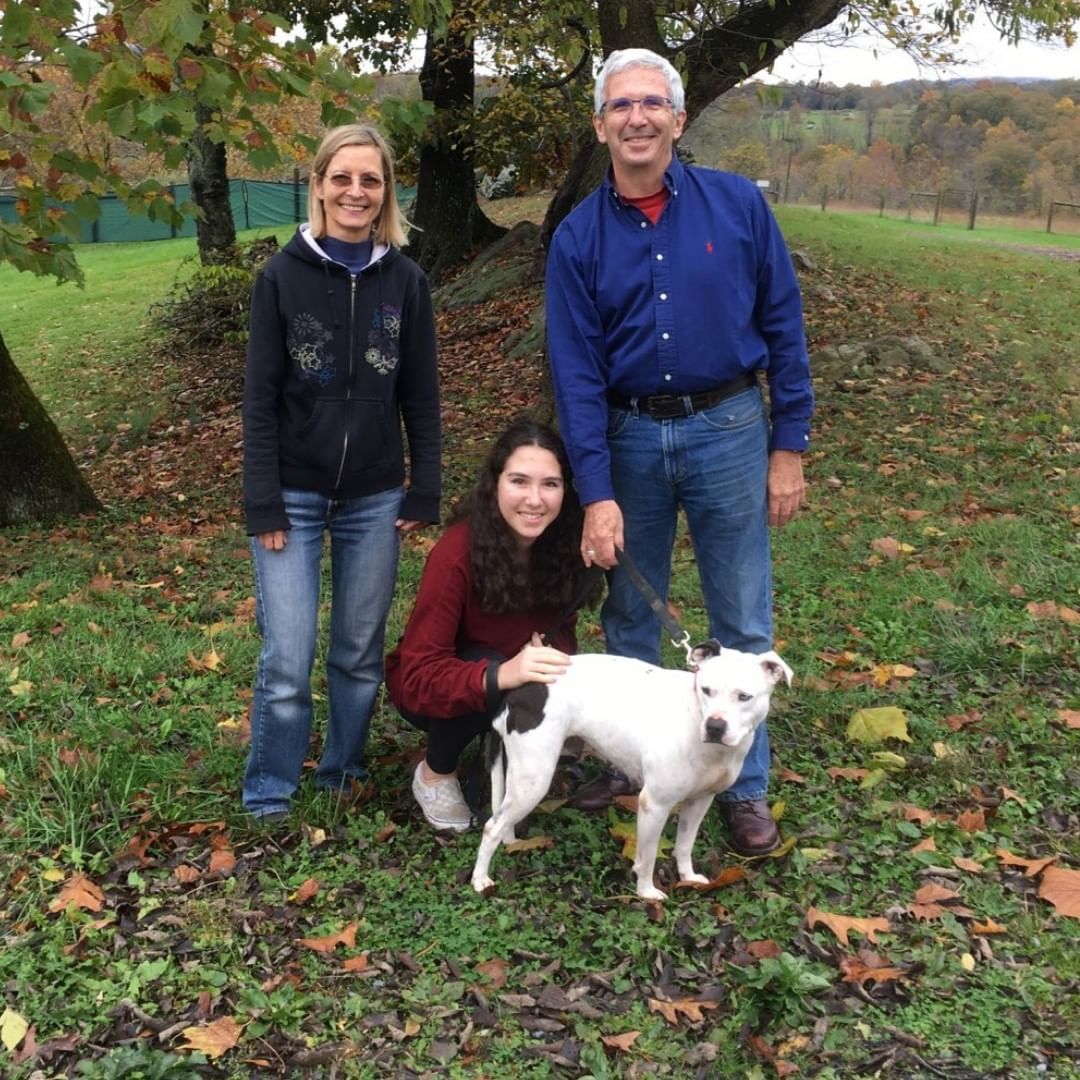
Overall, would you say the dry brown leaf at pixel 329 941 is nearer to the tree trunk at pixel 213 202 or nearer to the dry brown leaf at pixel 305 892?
the dry brown leaf at pixel 305 892

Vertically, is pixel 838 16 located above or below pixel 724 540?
above

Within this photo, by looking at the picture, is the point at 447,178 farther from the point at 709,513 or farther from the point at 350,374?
the point at 709,513

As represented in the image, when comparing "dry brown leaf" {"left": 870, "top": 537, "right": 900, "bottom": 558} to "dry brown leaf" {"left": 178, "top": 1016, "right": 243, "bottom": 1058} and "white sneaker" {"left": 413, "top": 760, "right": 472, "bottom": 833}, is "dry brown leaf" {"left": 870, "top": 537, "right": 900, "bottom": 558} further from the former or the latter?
"dry brown leaf" {"left": 178, "top": 1016, "right": 243, "bottom": 1058}

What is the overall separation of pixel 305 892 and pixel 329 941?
0.25 metres

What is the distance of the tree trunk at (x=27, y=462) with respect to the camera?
7.40 m

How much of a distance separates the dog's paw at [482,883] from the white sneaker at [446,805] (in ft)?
1.09

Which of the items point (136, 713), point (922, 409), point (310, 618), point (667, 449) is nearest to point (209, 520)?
point (136, 713)

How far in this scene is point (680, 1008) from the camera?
2861 mm

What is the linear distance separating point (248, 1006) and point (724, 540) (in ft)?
6.68

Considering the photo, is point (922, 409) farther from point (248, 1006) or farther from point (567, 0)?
point (248, 1006)

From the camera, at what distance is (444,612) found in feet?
11.2

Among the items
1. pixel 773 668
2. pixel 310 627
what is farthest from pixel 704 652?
→ pixel 310 627

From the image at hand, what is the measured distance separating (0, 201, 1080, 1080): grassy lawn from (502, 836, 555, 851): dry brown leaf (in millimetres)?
31

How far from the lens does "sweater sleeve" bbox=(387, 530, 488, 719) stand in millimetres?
3305
